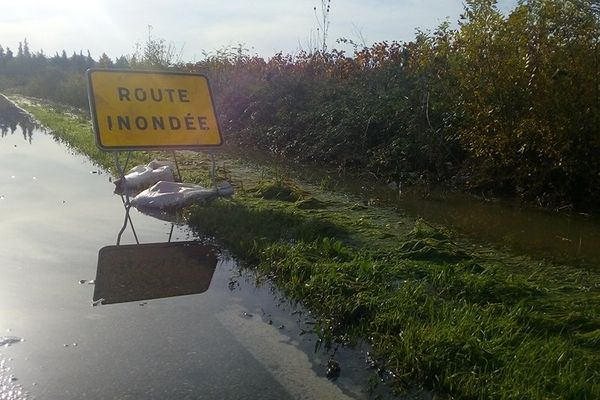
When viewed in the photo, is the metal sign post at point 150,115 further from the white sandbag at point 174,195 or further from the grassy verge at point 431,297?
the grassy verge at point 431,297

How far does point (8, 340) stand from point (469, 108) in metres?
7.25

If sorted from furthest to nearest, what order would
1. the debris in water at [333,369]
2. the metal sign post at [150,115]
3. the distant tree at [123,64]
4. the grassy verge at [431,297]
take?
the distant tree at [123,64] → the metal sign post at [150,115] → the debris in water at [333,369] → the grassy verge at [431,297]

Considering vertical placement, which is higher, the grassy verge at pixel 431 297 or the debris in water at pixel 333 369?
the grassy verge at pixel 431 297

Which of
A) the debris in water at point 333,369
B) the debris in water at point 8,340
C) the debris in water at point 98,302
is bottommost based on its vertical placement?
the debris in water at point 8,340

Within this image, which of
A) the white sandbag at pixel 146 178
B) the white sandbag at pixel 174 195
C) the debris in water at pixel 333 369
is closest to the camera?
the debris in water at pixel 333 369

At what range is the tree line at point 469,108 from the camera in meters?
8.05

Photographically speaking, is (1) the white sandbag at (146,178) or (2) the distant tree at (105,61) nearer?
(1) the white sandbag at (146,178)

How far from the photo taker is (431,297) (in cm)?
447

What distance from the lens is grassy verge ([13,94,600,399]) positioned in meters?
3.46

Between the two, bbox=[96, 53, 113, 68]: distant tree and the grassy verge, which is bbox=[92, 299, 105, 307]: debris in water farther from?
bbox=[96, 53, 113, 68]: distant tree

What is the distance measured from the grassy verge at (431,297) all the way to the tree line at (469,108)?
2.53 meters

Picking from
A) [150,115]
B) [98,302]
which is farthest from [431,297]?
[150,115]

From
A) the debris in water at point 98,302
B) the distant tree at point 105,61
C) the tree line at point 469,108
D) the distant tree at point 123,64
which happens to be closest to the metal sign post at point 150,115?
the debris in water at point 98,302

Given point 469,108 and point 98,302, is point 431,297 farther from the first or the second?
point 469,108
